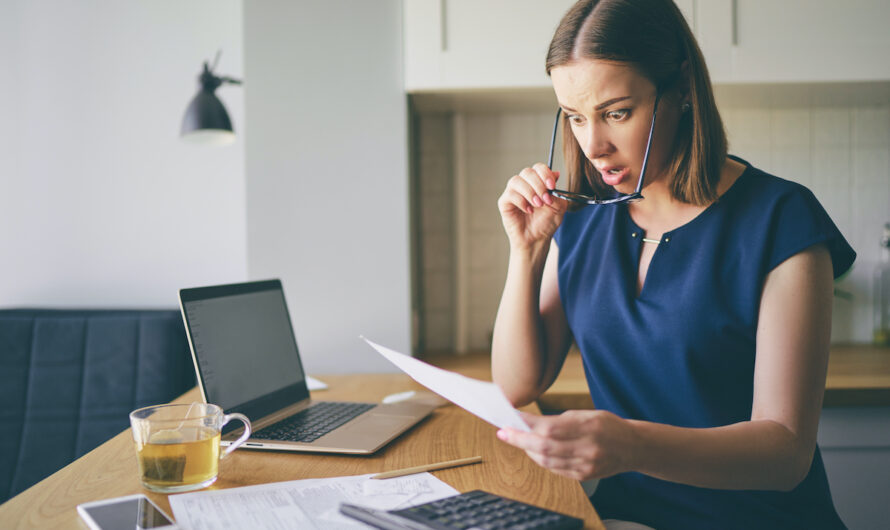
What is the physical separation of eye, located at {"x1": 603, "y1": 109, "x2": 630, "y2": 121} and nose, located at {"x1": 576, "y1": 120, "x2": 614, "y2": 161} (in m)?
0.02

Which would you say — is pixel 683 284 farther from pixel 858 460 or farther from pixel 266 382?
pixel 858 460

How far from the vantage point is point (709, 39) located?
5.46 feet

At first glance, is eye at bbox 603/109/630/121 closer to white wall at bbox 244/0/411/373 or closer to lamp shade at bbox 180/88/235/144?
white wall at bbox 244/0/411/373

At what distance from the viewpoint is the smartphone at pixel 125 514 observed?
2.05 feet

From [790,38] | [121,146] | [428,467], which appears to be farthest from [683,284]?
[121,146]

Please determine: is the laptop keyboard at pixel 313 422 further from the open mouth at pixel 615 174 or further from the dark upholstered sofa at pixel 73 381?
the dark upholstered sofa at pixel 73 381

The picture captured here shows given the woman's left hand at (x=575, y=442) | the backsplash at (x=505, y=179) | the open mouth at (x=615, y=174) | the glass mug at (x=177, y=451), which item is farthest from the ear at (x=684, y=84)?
the backsplash at (x=505, y=179)

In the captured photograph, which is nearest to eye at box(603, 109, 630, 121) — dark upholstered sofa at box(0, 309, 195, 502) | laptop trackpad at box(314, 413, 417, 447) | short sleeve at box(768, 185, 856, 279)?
short sleeve at box(768, 185, 856, 279)

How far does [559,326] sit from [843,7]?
1274mm

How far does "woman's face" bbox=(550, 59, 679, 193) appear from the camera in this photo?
0.86 metres

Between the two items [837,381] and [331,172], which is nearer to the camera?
[837,381]

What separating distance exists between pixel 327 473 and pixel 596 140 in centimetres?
58

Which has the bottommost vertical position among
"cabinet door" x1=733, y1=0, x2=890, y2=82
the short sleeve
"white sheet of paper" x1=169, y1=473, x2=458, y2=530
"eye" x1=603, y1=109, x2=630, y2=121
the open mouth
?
"white sheet of paper" x1=169, y1=473, x2=458, y2=530

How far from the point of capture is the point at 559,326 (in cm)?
113
